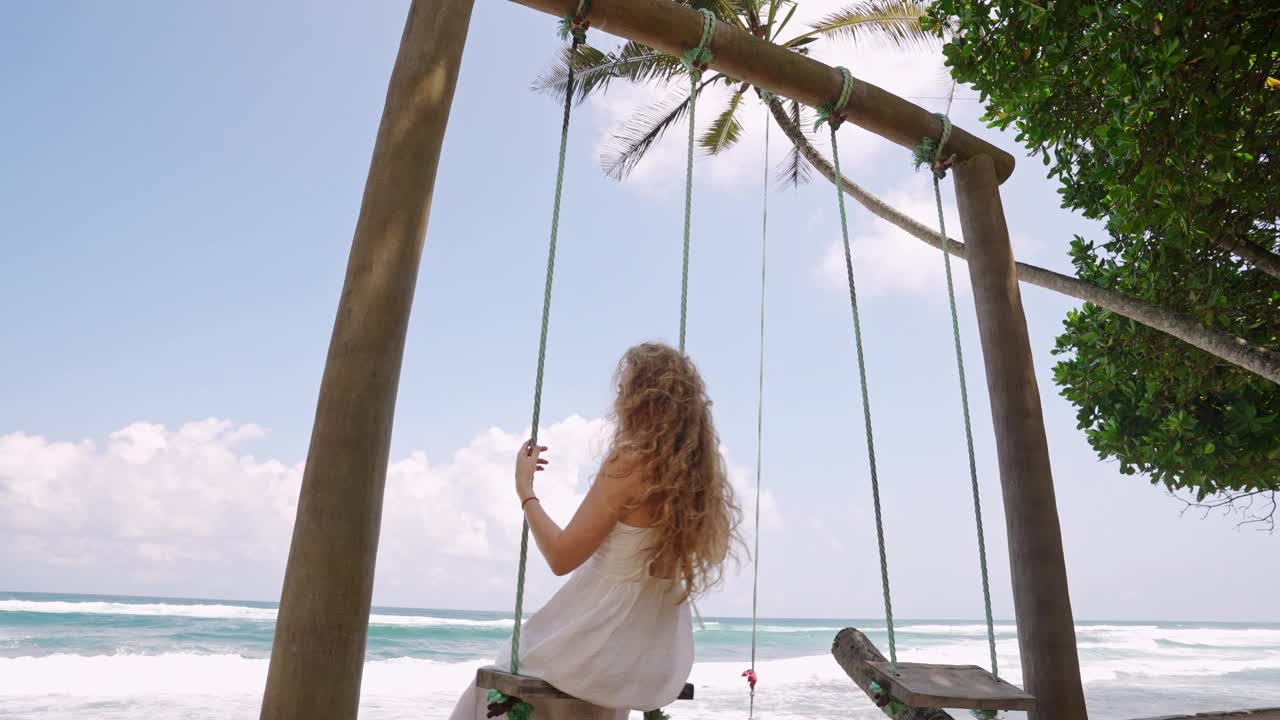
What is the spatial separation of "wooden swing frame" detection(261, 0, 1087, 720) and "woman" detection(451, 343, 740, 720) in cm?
34

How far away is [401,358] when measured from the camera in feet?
6.36

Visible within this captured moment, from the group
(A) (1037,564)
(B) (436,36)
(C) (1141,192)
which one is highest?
(C) (1141,192)

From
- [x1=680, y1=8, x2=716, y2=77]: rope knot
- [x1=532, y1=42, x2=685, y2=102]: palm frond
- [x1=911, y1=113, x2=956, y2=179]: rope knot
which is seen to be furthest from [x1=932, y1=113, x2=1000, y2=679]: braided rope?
[x1=532, y1=42, x2=685, y2=102]: palm frond

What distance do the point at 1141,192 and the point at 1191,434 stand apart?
1753mm

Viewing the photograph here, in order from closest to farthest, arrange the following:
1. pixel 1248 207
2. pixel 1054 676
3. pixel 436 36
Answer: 1. pixel 436 36
2. pixel 1054 676
3. pixel 1248 207

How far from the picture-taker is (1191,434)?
439cm

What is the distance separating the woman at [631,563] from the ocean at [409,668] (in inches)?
302

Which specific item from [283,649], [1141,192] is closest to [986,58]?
[1141,192]

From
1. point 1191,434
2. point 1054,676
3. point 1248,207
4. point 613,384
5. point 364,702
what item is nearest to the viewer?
point 613,384

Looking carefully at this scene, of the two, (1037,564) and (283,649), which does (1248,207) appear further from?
(283,649)

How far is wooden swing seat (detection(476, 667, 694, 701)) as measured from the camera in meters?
1.67

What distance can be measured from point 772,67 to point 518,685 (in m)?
2.18

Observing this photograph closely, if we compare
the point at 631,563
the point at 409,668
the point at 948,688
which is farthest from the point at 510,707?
the point at 409,668

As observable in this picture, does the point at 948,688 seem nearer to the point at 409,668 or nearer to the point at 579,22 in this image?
the point at 579,22
